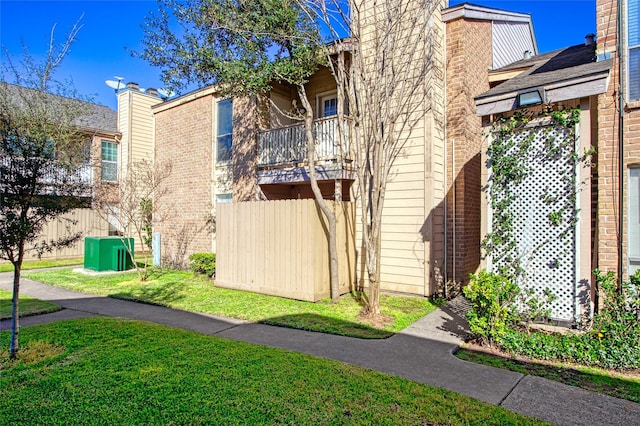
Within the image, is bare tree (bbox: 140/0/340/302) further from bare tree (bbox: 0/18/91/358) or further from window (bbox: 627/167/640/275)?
window (bbox: 627/167/640/275)

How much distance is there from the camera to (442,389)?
418cm

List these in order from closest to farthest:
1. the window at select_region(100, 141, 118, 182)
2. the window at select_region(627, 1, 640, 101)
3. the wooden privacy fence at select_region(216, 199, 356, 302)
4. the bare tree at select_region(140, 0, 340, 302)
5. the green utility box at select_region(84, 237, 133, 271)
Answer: the window at select_region(627, 1, 640, 101) → the bare tree at select_region(140, 0, 340, 302) → the wooden privacy fence at select_region(216, 199, 356, 302) → the green utility box at select_region(84, 237, 133, 271) → the window at select_region(100, 141, 118, 182)

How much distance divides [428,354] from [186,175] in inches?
453

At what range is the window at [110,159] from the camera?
1928 centimetres

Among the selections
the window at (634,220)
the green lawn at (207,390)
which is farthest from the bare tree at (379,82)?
the window at (634,220)

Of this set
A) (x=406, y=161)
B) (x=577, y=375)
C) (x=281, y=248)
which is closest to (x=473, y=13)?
(x=406, y=161)

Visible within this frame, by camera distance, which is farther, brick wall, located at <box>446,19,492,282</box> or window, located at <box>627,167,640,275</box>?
brick wall, located at <box>446,19,492,282</box>

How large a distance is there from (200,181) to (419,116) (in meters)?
8.24

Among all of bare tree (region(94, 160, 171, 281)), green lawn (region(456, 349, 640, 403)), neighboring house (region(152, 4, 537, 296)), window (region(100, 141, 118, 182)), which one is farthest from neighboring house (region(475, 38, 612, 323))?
window (region(100, 141, 118, 182))

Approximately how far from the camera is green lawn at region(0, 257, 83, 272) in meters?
14.6

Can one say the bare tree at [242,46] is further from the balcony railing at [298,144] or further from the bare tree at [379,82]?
the balcony railing at [298,144]

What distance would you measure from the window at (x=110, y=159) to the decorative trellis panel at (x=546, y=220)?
19.0m

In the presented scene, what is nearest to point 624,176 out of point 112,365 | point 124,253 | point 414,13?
point 414,13

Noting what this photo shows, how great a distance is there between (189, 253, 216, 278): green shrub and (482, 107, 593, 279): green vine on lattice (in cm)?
854
